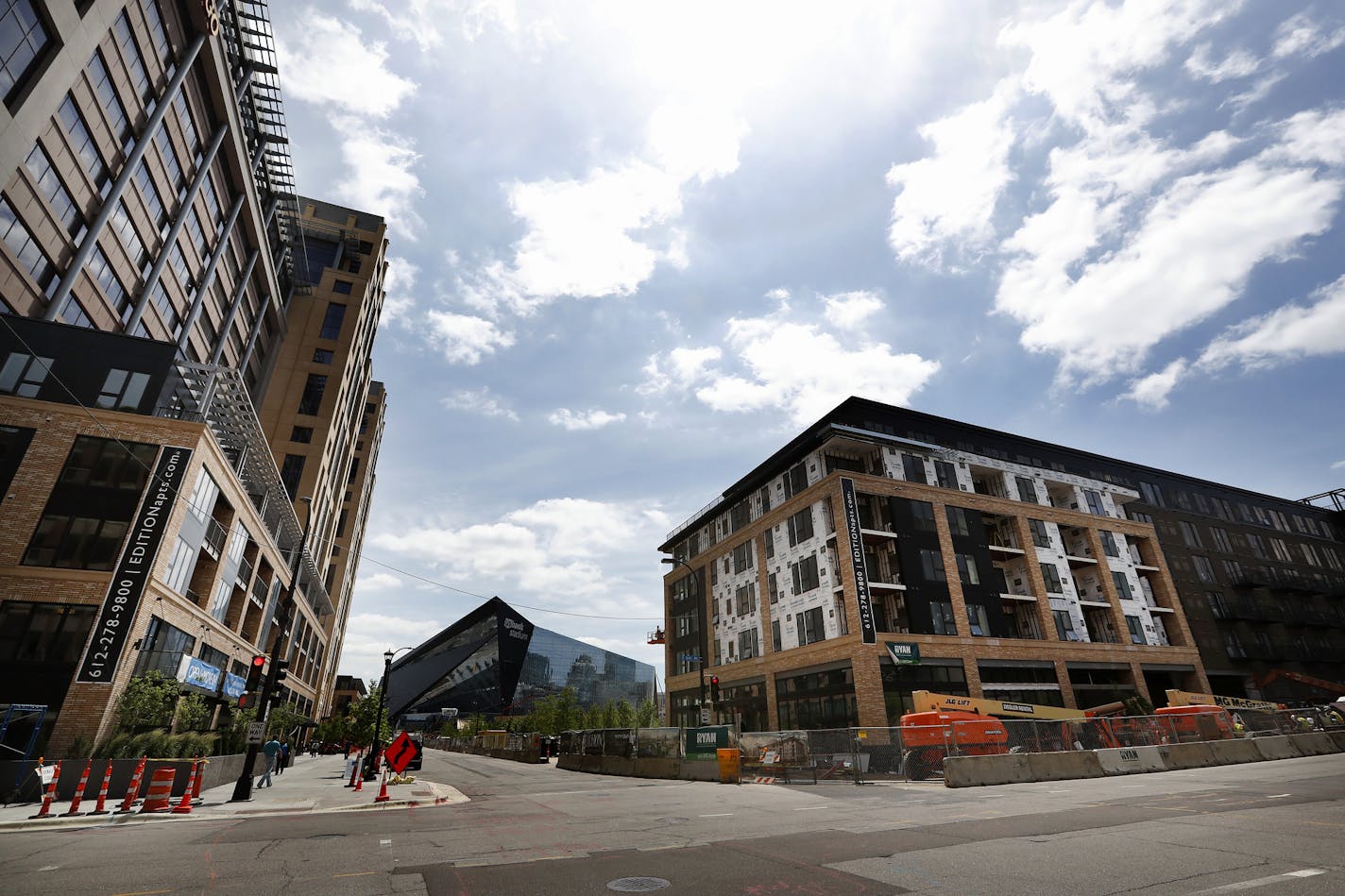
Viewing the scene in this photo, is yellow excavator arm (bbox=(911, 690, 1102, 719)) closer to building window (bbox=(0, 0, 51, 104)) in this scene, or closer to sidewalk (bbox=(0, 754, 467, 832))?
sidewalk (bbox=(0, 754, 467, 832))

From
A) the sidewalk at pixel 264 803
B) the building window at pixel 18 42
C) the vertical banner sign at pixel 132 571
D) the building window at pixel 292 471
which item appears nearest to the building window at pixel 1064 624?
the sidewalk at pixel 264 803

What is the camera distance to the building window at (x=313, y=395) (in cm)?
6469

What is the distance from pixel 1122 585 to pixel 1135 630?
3252 millimetres

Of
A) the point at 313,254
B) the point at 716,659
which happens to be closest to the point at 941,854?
the point at 716,659

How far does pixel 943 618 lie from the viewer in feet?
126

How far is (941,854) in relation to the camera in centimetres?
827

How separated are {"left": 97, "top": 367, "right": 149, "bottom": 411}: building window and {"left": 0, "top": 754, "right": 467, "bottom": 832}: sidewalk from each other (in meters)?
16.0

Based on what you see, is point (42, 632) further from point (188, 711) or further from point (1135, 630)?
→ point (1135, 630)

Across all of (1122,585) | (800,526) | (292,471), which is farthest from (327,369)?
(1122,585)

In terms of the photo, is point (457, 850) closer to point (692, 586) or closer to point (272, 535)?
point (272, 535)

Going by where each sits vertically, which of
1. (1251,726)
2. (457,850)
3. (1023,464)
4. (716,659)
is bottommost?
(457,850)

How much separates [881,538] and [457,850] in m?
34.8

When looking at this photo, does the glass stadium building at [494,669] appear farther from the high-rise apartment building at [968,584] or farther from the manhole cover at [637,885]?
the manhole cover at [637,885]

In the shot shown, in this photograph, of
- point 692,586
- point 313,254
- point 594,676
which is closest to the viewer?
point 692,586
